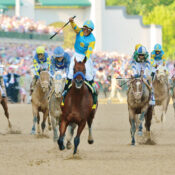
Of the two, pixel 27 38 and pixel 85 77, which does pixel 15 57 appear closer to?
pixel 27 38

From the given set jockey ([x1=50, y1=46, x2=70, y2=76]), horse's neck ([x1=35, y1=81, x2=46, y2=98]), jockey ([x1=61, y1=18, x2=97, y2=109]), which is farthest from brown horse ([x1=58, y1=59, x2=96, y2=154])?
horse's neck ([x1=35, y1=81, x2=46, y2=98])

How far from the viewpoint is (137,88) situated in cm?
1609

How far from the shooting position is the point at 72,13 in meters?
70.5

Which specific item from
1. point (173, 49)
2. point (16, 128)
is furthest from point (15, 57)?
point (173, 49)

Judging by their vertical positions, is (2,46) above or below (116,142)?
above

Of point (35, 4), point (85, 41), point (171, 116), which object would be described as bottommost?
point (171, 116)

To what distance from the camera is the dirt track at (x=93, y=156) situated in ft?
37.4

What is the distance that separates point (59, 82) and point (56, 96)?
0.33 metres

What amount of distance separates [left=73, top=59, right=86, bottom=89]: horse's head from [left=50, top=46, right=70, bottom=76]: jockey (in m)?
2.87

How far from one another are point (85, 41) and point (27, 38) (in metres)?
30.4

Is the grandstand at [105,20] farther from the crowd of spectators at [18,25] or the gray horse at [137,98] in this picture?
the gray horse at [137,98]

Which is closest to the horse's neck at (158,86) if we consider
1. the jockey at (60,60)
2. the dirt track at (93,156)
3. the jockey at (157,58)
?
the jockey at (157,58)

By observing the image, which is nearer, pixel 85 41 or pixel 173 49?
pixel 85 41

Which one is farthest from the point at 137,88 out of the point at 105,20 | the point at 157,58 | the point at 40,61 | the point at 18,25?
the point at 105,20
